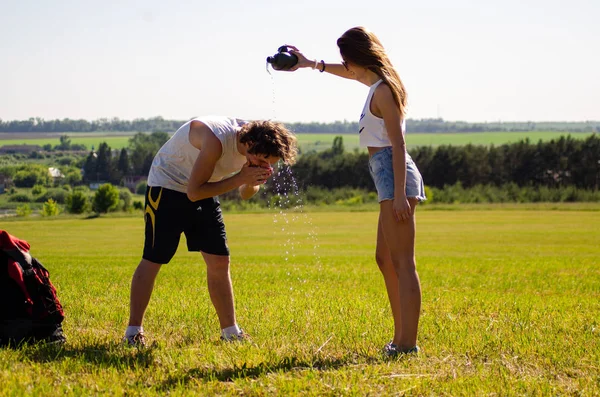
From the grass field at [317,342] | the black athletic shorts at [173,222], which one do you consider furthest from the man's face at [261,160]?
the grass field at [317,342]

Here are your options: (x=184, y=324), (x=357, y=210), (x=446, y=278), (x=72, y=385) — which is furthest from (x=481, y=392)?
(x=357, y=210)

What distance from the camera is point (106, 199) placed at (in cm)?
7150

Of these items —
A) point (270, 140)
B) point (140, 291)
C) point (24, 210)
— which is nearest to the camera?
point (270, 140)

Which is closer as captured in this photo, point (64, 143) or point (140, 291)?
point (140, 291)

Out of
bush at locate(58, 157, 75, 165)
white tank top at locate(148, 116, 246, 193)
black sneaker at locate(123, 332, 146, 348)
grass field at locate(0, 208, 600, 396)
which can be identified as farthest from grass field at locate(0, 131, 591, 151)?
black sneaker at locate(123, 332, 146, 348)

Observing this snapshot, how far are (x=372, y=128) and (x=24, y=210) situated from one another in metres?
54.6

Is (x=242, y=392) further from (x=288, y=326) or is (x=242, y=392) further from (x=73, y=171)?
(x=73, y=171)

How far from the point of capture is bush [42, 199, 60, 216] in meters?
66.6

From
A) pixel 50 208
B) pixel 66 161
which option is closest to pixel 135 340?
pixel 50 208

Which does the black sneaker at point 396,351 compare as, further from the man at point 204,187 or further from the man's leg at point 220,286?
the man's leg at point 220,286

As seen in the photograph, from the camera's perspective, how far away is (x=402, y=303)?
4.84 meters

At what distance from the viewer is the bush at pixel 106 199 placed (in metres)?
71.1

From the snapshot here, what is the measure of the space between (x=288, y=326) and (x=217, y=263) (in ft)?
2.50

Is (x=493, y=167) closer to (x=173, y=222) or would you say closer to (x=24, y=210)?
(x=24, y=210)
